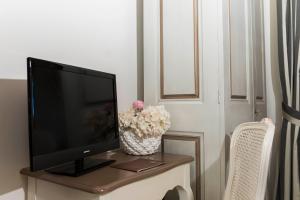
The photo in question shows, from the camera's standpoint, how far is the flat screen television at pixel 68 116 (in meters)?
0.98

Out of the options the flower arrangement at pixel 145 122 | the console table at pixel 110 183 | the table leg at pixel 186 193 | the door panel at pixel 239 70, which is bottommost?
the table leg at pixel 186 193

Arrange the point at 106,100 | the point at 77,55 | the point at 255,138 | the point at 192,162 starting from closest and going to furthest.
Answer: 1. the point at 255,138
2. the point at 106,100
3. the point at 77,55
4. the point at 192,162

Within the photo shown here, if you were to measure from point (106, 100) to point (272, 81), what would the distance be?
4.76ft

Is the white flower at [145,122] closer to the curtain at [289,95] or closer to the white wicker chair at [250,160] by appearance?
the white wicker chair at [250,160]

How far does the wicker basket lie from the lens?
1.50 meters

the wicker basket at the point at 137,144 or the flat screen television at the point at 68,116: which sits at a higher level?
the flat screen television at the point at 68,116

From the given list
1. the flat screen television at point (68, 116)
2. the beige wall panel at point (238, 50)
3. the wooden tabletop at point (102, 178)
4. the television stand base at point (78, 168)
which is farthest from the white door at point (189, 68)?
the television stand base at point (78, 168)

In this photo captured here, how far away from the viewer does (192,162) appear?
1.59 meters

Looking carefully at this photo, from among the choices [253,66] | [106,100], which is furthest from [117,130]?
[253,66]

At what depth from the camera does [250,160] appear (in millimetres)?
1251

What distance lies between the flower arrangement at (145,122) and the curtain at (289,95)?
0.88 metres

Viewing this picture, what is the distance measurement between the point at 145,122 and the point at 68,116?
0.47 m

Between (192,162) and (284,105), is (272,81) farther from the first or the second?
(192,162)

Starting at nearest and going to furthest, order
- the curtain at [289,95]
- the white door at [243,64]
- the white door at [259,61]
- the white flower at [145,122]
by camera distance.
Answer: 1. the white flower at [145,122]
2. the white door at [243,64]
3. the curtain at [289,95]
4. the white door at [259,61]
